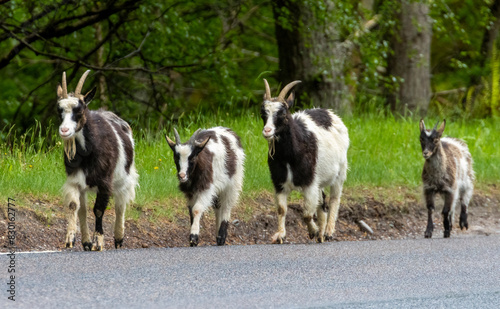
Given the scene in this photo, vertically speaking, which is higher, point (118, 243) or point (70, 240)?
point (70, 240)

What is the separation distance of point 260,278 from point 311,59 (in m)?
10.5

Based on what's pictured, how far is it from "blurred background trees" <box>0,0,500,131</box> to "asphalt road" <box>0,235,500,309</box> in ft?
16.1

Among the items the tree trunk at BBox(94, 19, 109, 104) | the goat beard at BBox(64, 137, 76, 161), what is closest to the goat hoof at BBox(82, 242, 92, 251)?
the goat beard at BBox(64, 137, 76, 161)

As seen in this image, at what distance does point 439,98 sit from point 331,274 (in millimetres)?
20218

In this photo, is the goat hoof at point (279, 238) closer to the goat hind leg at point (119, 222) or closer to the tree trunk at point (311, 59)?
the goat hind leg at point (119, 222)

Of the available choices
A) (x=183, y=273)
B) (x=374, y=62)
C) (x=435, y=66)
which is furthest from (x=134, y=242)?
(x=435, y=66)

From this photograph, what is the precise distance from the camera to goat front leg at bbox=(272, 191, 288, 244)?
31.7 ft

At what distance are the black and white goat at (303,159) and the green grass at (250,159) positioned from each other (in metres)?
1.61

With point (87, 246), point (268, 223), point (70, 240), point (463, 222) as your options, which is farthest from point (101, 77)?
point (70, 240)

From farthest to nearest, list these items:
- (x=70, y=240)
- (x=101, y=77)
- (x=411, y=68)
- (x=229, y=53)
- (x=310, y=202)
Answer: (x=101, y=77)
(x=411, y=68)
(x=229, y=53)
(x=310, y=202)
(x=70, y=240)

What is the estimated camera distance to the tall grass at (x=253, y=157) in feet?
36.6

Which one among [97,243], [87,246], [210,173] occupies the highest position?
[210,173]

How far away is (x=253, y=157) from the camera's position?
13.6 m

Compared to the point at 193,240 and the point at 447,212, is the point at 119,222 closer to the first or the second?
the point at 193,240
